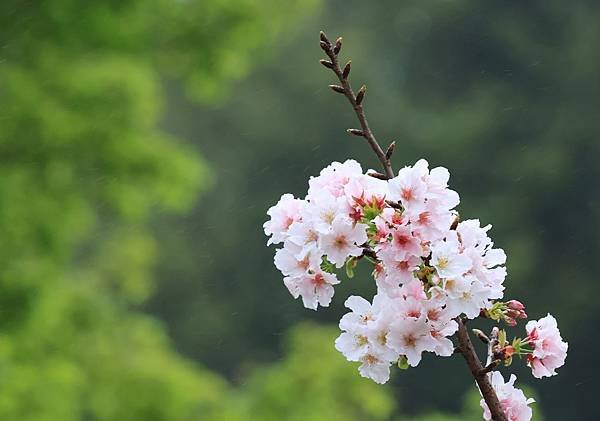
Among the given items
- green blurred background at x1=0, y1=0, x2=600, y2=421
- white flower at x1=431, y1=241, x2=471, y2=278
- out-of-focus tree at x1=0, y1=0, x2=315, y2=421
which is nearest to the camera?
white flower at x1=431, y1=241, x2=471, y2=278

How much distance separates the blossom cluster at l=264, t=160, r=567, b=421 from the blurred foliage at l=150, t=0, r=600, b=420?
13.6m

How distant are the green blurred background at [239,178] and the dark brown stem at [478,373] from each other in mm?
3702

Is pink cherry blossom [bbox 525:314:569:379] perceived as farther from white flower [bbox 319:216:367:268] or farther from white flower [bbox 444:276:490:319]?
white flower [bbox 319:216:367:268]

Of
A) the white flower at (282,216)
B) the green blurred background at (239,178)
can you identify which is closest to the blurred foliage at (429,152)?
the green blurred background at (239,178)

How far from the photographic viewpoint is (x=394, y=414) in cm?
1547

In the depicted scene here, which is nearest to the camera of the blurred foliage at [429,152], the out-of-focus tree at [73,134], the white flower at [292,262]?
the white flower at [292,262]

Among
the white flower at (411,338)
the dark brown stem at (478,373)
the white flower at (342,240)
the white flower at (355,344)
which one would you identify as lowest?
the dark brown stem at (478,373)

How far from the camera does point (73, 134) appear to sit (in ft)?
16.0

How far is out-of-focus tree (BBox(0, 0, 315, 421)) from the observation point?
473cm

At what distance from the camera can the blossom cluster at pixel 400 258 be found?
47.9 inches

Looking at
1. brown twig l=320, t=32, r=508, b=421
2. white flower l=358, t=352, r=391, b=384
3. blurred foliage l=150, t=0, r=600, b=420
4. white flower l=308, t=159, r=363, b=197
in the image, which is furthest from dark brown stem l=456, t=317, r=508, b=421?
blurred foliage l=150, t=0, r=600, b=420

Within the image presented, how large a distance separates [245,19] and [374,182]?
393 centimetres

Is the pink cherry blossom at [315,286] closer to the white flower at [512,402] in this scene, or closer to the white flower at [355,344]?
the white flower at [355,344]

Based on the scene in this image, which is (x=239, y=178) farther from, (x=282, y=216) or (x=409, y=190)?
(x=409, y=190)
